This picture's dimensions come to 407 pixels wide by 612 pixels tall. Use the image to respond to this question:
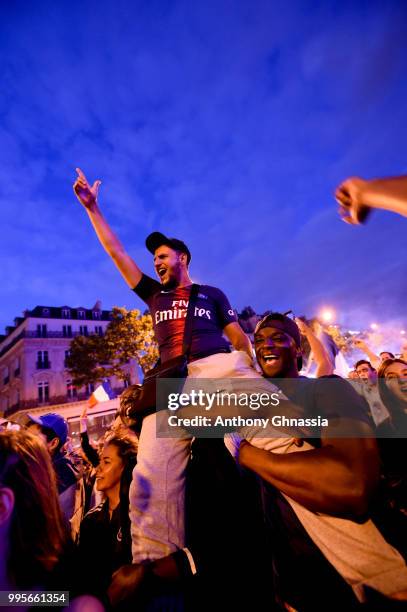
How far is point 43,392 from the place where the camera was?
42562mm

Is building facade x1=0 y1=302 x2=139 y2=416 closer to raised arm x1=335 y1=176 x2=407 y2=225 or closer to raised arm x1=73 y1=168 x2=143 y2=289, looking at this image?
raised arm x1=73 y1=168 x2=143 y2=289

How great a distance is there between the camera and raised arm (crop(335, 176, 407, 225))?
46.1 inches

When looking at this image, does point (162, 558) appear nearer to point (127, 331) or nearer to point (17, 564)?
point (17, 564)

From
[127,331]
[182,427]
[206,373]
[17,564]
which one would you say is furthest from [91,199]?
[127,331]

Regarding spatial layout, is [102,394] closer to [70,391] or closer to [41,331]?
[70,391]

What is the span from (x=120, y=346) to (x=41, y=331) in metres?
25.3

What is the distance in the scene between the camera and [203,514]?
2332 mm

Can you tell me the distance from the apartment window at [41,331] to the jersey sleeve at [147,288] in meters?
48.6

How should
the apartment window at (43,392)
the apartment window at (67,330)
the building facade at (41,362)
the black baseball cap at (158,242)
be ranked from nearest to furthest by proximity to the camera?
the black baseball cap at (158,242) < the apartment window at (43,392) < the building facade at (41,362) < the apartment window at (67,330)

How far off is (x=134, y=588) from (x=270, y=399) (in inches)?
52.8

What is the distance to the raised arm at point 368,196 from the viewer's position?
3.84 feet

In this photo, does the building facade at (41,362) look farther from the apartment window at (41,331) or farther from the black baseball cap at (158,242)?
the black baseball cap at (158,242)

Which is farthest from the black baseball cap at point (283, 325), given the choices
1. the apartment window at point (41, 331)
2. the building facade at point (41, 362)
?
the apartment window at point (41, 331)

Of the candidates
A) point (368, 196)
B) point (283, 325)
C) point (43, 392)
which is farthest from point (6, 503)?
point (43, 392)
